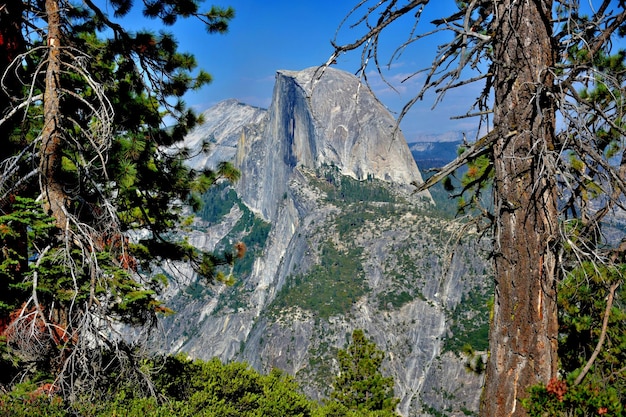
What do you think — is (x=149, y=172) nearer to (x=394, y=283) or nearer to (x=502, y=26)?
(x=502, y=26)

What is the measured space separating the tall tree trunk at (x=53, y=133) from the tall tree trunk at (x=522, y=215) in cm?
423

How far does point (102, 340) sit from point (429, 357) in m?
107

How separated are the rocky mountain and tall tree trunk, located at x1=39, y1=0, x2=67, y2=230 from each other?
171ft

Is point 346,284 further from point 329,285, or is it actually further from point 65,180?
point 65,180

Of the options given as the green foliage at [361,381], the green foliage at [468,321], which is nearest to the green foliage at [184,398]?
the green foliage at [361,381]

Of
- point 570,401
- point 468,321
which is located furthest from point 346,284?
point 570,401

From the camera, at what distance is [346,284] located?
115625 mm

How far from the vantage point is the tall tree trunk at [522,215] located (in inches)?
121

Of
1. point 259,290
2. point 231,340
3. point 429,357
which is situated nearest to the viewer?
point 429,357

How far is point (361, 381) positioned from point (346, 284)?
94217mm

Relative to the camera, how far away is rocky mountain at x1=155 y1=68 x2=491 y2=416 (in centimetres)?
9656

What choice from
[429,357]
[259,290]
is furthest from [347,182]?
[429,357]

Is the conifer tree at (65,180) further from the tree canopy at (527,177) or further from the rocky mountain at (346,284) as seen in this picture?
the rocky mountain at (346,284)

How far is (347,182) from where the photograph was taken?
166 m
